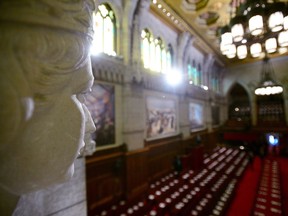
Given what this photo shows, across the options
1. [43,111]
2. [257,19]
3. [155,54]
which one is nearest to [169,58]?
[155,54]

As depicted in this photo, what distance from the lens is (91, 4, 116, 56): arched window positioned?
534 centimetres

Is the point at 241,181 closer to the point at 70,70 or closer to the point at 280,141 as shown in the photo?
the point at 280,141

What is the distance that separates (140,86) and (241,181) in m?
5.48

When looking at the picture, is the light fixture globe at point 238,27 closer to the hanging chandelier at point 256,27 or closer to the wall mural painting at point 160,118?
the hanging chandelier at point 256,27

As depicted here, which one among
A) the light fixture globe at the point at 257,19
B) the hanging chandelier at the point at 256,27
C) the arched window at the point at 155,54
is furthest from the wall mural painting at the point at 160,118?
the light fixture globe at the point at 257,19

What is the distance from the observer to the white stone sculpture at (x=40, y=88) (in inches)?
24.0

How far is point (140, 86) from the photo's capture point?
6.29 meters

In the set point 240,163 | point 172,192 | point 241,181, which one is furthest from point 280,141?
point 172,192

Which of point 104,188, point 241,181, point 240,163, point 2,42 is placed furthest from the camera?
point 240,163

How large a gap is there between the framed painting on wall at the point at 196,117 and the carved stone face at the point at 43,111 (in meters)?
9.97

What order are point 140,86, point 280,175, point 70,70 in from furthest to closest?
point 280,175, point 140,86, point 70,70

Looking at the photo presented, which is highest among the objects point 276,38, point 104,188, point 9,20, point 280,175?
point 276,38

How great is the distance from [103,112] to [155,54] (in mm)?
3833

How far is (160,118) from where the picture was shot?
779 centimetres
